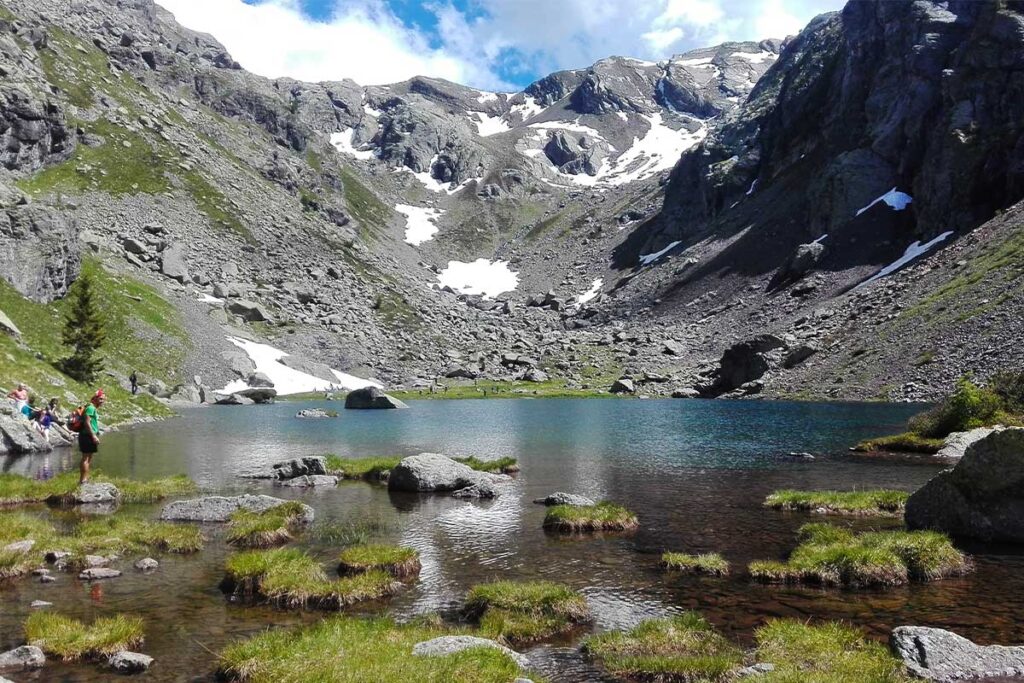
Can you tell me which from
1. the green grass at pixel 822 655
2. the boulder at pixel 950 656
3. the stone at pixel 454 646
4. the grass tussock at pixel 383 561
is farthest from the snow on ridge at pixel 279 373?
the boulder at pixel 950 656

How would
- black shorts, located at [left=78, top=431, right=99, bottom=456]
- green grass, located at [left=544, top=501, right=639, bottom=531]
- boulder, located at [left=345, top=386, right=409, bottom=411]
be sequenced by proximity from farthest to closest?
boulder, located at [left=345, top=386, right=409, bottom=411] → black shorts, located at [left=78, top=431, right=99, bottom=456] → green grass, located at [left=544, top=501, right=639, bottom=531]

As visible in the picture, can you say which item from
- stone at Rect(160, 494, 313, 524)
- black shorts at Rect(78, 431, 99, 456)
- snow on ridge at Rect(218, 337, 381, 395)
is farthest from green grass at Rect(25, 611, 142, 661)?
snow on ridge at Rect(218, 337, 381, 395)

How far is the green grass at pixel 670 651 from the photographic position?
11.4 meters

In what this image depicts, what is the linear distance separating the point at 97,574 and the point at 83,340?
5624 cm

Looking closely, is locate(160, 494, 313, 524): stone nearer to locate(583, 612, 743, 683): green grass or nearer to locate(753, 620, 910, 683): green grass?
locate(583, 612, 743, 683): green grass

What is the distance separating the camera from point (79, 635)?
40.3ft

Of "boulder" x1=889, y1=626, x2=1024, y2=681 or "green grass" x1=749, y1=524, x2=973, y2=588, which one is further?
"green grass" x1=749, y1=524, x2=973, y2=588

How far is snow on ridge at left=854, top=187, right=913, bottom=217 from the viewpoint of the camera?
139 meters

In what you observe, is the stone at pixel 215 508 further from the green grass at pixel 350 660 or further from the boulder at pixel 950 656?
the boulder at pixel 950 656

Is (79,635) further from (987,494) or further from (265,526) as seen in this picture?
(987,494)

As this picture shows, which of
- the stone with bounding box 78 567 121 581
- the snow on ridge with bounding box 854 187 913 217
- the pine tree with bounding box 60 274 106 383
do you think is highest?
the snow on ridge with bounding box 854 187 913 217

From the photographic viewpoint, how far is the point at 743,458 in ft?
135

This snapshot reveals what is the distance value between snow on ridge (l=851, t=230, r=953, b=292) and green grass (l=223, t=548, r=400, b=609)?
12269cm

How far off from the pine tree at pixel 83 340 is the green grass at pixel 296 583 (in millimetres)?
54584
